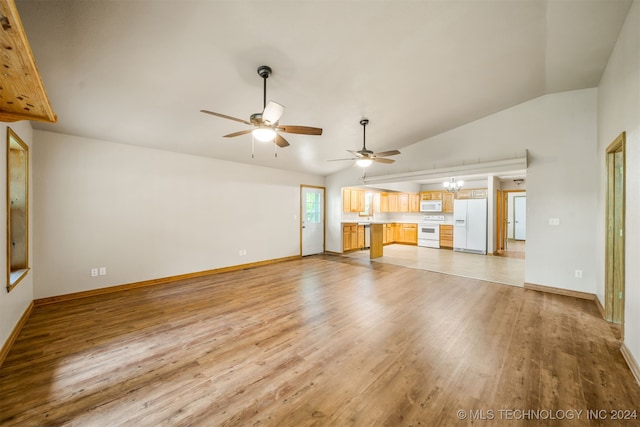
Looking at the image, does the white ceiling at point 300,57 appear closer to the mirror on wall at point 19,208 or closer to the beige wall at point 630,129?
the beige wall at point 630,129

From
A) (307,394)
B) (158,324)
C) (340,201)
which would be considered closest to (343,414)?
(307,394)

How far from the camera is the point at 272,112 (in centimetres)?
252

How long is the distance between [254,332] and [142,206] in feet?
10.8

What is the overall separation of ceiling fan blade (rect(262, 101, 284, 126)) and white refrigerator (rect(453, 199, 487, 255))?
7271mm

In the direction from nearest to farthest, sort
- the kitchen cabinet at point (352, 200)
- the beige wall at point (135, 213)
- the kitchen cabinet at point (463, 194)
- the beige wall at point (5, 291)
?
the beige wall at point (5, 291) → the beige wall at point (135, 213) → the kitchen cabinet at point (352, 200) → the kitchen cabinet at point (463, 194)

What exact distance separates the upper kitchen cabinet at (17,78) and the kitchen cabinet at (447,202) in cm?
935

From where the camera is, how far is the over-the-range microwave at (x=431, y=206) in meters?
8.63

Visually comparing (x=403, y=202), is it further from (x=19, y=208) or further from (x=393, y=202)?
(x=19, y=208)

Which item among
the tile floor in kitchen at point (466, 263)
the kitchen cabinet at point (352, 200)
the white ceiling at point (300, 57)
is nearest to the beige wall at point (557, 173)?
the white ceiling at point (300, 57)

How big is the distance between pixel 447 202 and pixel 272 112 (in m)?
7.93

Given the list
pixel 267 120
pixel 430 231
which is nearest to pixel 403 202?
pixel 430 231

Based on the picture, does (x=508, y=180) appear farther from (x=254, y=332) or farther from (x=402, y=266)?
(x=254, y=332)

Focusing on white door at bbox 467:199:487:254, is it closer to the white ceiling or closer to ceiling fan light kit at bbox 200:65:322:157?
the white ceiling

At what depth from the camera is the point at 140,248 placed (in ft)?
14.4
